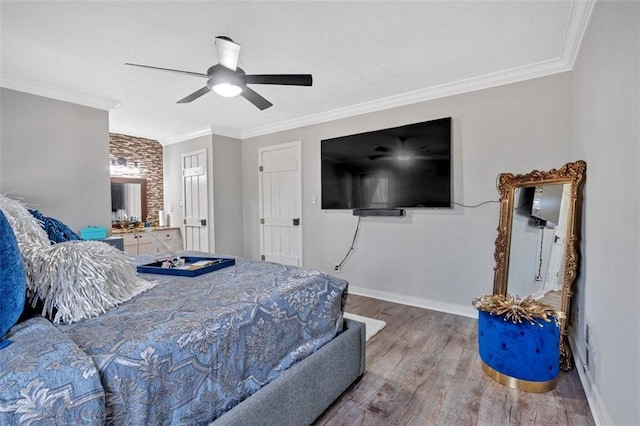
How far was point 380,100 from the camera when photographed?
360cm

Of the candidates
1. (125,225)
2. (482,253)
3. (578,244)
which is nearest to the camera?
(578,244)

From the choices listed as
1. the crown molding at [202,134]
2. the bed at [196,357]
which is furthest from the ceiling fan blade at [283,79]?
the crown molding at [202,134]

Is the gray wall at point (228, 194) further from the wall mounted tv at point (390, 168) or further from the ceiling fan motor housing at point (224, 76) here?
the ceiling fan motor housing at point (224, 76)

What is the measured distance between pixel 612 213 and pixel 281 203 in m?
3.81

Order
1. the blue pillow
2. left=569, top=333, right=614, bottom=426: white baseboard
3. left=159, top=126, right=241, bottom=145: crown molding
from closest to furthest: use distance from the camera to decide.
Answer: the blue pillow
left=569, top=333, right=614, bottom=426: white baseboard
left=159, top=126, right=241, bottom=145: crown molding

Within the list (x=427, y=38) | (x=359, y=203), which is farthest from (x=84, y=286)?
(x=359, y=203)

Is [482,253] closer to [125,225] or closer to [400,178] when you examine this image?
[400,178]

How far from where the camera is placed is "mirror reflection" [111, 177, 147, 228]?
4.95m

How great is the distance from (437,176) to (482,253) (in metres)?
0.92

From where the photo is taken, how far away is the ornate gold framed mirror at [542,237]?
2.22 metres

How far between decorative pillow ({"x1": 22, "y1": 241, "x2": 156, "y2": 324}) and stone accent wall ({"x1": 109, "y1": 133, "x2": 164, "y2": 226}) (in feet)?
14.9

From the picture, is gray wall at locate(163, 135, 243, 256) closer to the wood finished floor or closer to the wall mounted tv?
the wall mounted tv

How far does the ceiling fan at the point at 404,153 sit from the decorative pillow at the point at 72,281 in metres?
2.96

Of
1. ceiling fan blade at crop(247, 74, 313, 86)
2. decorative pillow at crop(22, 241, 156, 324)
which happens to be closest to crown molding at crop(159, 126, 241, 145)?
ceiling fan blade at crop(247, 74, 313, 86)
